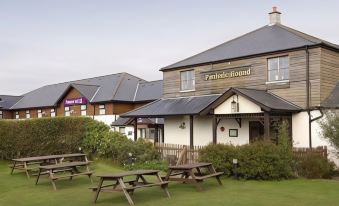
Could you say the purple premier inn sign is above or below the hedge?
above

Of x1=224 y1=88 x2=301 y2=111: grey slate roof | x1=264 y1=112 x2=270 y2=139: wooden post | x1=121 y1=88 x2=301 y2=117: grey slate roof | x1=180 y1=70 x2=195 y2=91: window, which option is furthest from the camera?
x1=180 y1=70 x2=195 y2=91: window

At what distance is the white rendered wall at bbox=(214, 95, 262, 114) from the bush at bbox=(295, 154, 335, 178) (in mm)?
3511

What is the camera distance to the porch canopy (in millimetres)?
18984

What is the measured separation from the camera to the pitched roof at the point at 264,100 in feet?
61.7

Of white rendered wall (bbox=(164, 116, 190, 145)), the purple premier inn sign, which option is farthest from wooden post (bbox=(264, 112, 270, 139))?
the purple premier inn sign

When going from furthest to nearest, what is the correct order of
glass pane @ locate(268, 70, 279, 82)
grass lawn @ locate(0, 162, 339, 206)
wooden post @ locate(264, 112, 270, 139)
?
1. glass pane @ locate(268, 70, 279, 82)
2. wooden post @ locate(264, 112, 270, 139)
3. grass lawn @ locate(0, 162, 339, 206)

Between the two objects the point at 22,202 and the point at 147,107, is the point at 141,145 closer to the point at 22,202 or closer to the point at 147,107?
the point at 147,107

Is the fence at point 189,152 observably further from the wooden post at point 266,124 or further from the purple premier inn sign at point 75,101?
the purple premier inn sign at point 75,101

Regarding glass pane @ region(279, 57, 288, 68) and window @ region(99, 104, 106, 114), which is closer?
glass pane @ region(279, 57, 288, 68)

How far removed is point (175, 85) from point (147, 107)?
2290 millimetres

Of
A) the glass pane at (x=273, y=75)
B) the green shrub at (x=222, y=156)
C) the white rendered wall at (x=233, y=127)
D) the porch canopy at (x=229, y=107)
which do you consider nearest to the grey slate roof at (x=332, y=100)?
the porch canopy at (x=229, y=107)

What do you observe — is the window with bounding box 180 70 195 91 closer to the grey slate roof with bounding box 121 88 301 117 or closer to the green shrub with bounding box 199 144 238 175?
the grey slate roof with bounding box 121 88 301 117

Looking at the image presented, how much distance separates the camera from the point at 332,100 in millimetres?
19406

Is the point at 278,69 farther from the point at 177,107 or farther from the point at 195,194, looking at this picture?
the point at 195,194
